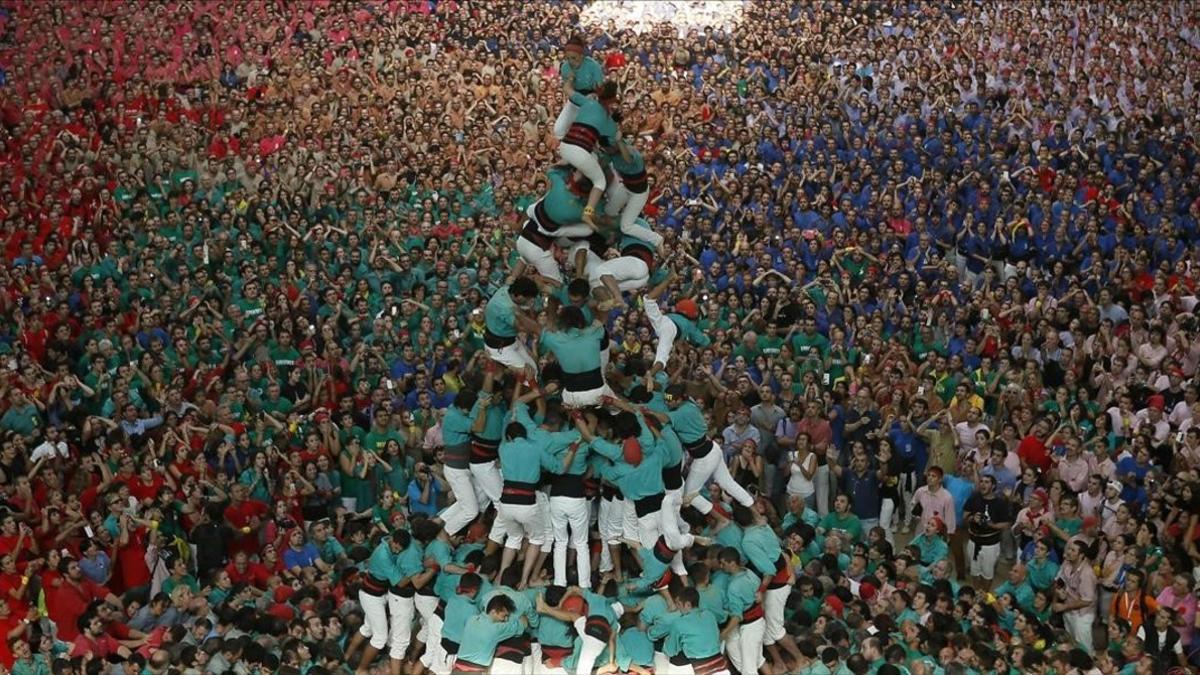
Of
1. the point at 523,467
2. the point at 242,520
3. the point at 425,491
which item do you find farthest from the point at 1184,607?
the point at 242,520

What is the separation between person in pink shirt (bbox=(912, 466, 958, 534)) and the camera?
607 inches

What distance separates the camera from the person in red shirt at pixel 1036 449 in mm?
15812

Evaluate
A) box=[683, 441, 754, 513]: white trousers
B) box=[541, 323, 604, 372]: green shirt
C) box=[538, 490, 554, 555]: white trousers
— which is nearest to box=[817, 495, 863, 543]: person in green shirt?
box=[683, 441, 754, 513]: white trousers

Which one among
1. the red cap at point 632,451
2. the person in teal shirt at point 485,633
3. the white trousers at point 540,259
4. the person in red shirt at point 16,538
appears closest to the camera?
the person in teal shirt at point 485,633

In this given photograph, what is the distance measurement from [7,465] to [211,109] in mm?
10913

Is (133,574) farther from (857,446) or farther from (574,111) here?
(857,446)

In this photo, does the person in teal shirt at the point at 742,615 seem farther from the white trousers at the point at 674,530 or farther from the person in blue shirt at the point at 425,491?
the person in blue shirt at the point at 425,491

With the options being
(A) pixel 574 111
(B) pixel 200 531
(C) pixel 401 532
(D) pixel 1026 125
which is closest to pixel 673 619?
(C) pixel 401 532

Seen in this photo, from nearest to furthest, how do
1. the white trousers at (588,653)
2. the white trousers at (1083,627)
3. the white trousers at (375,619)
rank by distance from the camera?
the white trousers at (588,653), the white trousers at (375,619), the white trousers at (1083,627)

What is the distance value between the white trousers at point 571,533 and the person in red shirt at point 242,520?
387 cm

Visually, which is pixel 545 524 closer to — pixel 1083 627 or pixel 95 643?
pixel 95 643

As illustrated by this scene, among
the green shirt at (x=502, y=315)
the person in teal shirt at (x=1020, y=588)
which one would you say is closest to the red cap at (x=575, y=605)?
the green shirt at (x=502, y=315)

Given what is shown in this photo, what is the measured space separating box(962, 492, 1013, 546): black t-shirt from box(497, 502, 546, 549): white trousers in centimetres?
493

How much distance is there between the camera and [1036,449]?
15.9 meters
